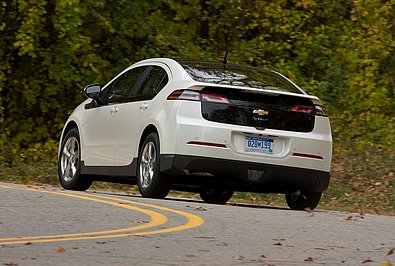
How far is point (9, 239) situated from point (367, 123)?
19.5 meters

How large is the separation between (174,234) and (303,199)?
4.52 m

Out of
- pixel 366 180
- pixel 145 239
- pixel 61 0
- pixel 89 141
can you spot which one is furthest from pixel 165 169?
pixel 61 0

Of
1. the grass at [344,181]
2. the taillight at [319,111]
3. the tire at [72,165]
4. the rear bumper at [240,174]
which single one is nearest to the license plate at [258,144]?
the rear bumper at [240,174]

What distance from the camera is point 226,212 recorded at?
1184 centimetres

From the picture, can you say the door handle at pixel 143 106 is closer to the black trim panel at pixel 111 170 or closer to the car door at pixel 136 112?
the car door at pixel 136 112

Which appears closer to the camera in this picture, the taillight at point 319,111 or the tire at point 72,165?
the taillight at point 319,111

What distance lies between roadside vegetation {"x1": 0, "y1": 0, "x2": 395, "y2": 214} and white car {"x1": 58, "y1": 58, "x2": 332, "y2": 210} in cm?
819

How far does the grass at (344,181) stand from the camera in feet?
60.6

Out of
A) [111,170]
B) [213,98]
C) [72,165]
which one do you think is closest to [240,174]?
[213,98]

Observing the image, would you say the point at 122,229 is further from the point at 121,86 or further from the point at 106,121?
the point at 121,86

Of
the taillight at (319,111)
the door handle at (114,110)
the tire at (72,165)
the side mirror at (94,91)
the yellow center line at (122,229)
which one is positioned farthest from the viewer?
the tire at (72,165)

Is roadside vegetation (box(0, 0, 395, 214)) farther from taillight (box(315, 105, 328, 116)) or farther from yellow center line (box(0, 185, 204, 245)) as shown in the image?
yellow center line (box(0, 185, 204, 245))

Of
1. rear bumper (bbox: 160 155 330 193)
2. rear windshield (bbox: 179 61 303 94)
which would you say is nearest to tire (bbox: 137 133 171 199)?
rear bumper (bbox: 160 155 330 193)

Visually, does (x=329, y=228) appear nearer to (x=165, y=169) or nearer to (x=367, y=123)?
(x=165, y=169)
